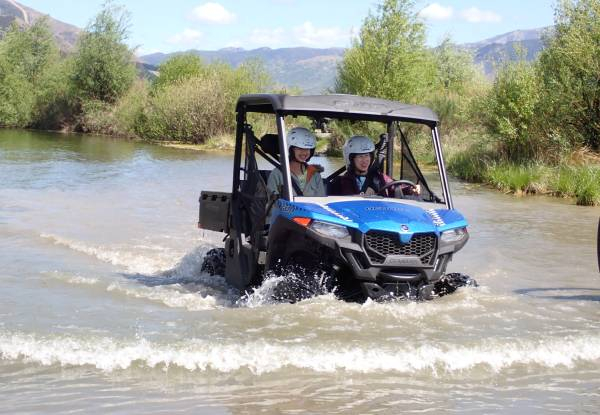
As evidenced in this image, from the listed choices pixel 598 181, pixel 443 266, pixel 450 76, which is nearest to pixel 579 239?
pixel 598 181

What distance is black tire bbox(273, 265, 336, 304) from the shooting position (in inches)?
282

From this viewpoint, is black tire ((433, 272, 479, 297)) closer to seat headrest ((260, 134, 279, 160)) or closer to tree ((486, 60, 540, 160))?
seat headrest ((260, 134, 279, 160))

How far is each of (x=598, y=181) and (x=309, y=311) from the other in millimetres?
13843

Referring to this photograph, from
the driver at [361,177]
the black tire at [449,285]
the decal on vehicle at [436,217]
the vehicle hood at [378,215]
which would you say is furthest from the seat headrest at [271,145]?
the black tire at [449,285]

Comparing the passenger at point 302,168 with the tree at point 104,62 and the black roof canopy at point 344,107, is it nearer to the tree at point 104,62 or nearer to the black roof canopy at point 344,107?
the black roof canopy at point 344,107

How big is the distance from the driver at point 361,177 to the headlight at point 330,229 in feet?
4.34

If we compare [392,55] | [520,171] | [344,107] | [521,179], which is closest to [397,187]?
[344,107]

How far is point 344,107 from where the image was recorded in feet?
24.9

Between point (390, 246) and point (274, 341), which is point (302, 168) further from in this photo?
point (274, 341)

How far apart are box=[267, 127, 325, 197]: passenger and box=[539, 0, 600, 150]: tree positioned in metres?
17.3

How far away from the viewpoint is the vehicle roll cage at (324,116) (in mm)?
7352

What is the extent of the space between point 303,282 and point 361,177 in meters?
1.44

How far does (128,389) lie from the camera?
5.43m

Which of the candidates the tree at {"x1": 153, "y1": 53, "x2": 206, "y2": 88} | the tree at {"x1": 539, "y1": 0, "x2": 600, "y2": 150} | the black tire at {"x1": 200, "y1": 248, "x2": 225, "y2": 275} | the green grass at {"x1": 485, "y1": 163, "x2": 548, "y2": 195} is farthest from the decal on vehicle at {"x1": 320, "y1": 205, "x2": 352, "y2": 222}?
the tree at {"x1": 153, "y1": 53, "x2": 206, "y2": 88}
